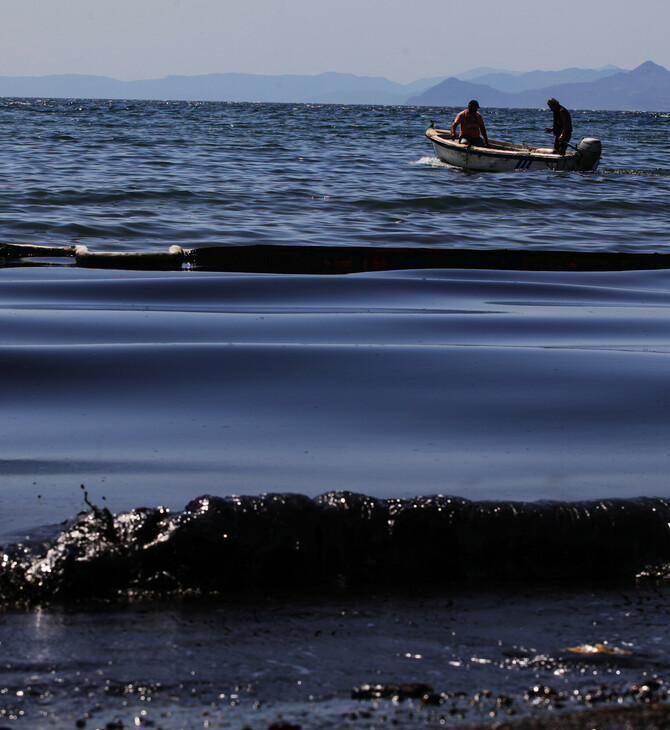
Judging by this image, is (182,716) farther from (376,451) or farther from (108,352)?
(108,352)

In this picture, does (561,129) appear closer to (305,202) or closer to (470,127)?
(470,127)

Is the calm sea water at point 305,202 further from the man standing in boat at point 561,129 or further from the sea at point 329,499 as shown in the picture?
the sea at point 329,499

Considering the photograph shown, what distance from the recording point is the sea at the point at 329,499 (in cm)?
262

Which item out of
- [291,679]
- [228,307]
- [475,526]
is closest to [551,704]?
[291,679]

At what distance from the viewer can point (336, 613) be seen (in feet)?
10.3

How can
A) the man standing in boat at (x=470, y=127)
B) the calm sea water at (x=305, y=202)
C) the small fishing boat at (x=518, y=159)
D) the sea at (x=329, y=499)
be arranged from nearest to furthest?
the sea at (x=329, y=499)
the calm sea water at (x=305, y=202)
the small fishing boat at (x=518, y=159)
the man standing in boat at (x=470, y=127)

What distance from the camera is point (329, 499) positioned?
374cm

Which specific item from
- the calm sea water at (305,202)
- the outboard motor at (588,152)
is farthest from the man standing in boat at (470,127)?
the outboard motor at (588,152)

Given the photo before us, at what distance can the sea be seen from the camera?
8.60 feet

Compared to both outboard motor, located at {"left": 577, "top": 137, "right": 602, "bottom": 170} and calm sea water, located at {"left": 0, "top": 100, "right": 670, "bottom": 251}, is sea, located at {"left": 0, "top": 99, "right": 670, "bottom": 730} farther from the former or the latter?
outboard motor, located at {"left": 577, "top": 137, "right": 602, "bottom": 170}

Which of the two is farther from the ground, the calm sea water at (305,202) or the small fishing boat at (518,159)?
the small fishing boat at (518,159)

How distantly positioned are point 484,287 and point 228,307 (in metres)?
2.90

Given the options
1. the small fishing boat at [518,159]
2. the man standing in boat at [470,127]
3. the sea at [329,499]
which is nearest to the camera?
the sea at [329,499]

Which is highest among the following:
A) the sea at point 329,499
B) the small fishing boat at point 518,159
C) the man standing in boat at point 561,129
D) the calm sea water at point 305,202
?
the man standing in boat at point 561,129
